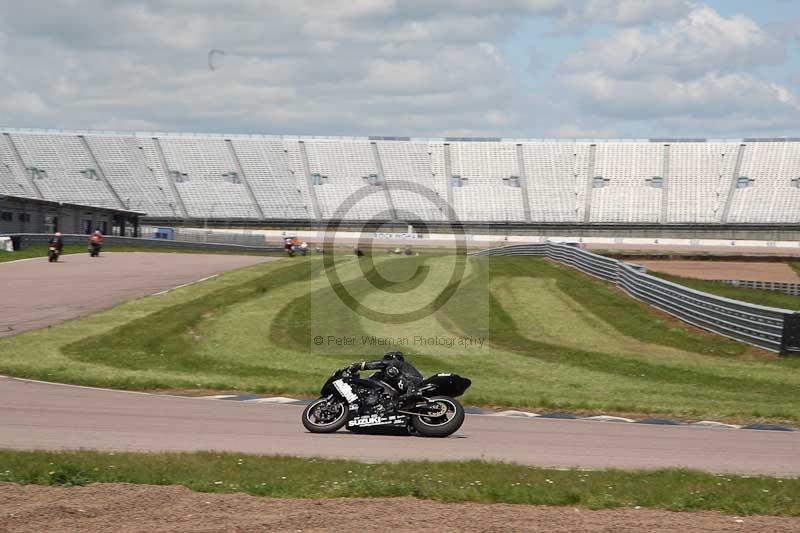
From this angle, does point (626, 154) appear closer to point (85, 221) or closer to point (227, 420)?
point (85, 221)

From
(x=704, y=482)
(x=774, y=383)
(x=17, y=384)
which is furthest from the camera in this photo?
(x=774, y=383)

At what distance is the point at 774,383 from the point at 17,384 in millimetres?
15178

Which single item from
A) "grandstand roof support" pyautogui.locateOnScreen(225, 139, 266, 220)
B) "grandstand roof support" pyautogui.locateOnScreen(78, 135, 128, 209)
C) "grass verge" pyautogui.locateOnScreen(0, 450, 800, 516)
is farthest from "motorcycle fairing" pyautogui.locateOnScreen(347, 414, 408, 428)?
"grandstand roof support" pyautogui.locateOnScreen(78, 135, 128, 209)

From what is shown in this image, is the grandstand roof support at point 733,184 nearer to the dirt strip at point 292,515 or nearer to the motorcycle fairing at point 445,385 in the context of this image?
the motorcycle fairing at point 445,385

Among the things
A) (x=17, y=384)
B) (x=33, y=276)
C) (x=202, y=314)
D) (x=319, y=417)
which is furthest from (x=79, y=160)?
(x=319, y=417)

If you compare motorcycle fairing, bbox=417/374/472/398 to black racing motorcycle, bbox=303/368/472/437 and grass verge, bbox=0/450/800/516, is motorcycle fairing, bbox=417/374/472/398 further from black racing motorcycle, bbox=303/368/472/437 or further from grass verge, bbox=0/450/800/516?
grass verge, bbox=0/450/800/516

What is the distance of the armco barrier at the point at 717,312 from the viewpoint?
23.6 m

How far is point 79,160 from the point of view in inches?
3996

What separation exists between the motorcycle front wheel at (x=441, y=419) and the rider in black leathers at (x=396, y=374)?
1.15 ft

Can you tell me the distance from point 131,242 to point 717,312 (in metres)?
49.4

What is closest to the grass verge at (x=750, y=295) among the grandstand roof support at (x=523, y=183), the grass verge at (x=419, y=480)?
the grass verge at (x=419, y=480)

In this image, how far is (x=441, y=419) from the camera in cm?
1320

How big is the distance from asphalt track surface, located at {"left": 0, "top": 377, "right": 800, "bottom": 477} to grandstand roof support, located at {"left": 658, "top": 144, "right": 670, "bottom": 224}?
8183 cm

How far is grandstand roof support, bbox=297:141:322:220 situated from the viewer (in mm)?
98406
